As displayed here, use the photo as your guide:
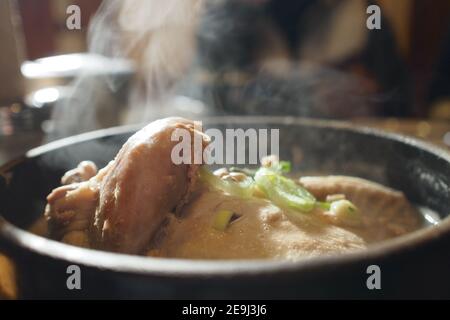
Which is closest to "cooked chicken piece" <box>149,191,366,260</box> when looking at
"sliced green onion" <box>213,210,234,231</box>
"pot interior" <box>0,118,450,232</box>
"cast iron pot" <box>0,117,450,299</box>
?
"sliced green onion" <box>213,210,234,231</box>

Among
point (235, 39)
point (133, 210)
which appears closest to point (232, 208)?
point (133, 210)

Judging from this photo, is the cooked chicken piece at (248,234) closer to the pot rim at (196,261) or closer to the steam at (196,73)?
the pot rim at (196,261)

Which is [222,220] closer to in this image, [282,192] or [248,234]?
[248,234]

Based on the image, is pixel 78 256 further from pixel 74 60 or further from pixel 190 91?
pixel 190 91

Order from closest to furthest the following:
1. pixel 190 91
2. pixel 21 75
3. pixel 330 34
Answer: pixel 21 75, pixel 190 91, pixel 330 34

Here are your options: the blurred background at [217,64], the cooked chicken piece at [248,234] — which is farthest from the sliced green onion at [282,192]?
the blurred background at [217,64]

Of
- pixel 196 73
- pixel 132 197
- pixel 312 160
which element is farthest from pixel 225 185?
pixel 196 73
